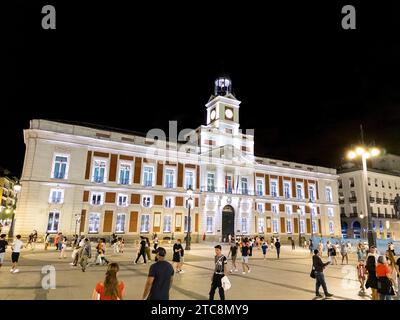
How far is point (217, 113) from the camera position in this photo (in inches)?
1832

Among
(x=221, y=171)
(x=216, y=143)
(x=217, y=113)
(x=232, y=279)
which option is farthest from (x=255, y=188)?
(x=232, y=279)

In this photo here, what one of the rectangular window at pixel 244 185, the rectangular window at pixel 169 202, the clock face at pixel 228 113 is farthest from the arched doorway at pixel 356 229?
the rectangular window at pixel 169 202

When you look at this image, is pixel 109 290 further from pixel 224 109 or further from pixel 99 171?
pixel 224 109

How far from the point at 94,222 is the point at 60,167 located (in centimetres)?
770

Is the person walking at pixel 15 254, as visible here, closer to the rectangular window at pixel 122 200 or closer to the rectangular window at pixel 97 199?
the rectangular window at pixel 97 199

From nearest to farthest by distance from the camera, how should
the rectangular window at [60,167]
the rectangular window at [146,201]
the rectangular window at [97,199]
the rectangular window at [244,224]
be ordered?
1. the rectangular window at [60,167]
2. the rectangular window at [97,199]
3. the rectangular window at [146,201]
4. the rectangular window at [244,224]

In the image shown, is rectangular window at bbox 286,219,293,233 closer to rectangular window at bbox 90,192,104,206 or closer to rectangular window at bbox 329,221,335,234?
rectangular window at bbox 329,221,335,234

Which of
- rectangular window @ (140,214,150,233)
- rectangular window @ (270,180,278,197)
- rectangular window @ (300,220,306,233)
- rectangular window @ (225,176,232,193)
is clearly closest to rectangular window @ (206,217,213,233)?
rectangular window @ (225,176,232,193)

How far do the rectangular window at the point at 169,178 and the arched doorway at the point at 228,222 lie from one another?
8.98 metres

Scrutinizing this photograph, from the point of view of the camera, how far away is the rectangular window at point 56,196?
32.0 metres

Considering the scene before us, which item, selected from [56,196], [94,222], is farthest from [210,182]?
[56,196]

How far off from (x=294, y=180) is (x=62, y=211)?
3792 centimetres

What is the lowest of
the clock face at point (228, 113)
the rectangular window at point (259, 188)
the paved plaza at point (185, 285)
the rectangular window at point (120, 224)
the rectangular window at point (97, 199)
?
the paved plaza at point (185, 285)
